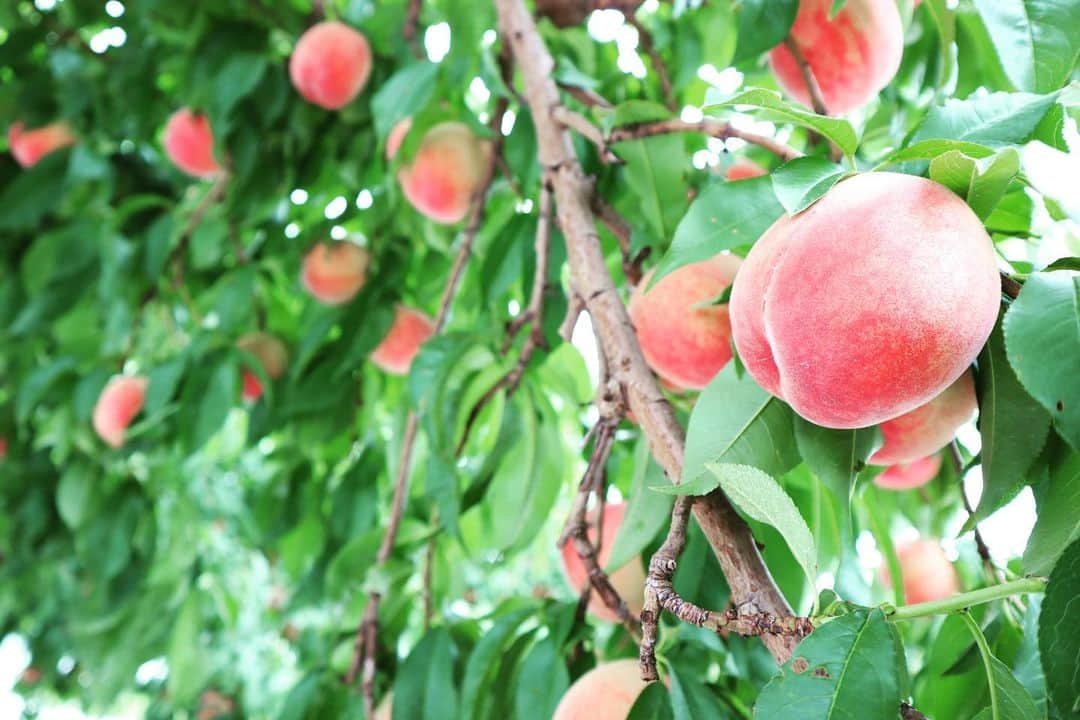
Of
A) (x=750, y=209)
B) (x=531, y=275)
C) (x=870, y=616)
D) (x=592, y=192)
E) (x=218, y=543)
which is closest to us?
(x=870, y=616)

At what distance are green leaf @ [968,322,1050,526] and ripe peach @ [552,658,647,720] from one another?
0.25m

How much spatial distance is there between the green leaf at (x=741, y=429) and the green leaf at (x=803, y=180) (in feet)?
0.37

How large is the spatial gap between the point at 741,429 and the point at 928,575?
944mm

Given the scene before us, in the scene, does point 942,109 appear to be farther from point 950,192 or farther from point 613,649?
point 613,649

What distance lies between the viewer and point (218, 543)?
247 cm

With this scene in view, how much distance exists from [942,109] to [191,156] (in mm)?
1227

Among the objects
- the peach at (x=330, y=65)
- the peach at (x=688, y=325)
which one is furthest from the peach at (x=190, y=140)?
the peach at (x=688, y=325)

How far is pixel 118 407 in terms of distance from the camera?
145cm

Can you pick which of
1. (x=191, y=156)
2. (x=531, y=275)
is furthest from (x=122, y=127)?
(x=531, y=275)

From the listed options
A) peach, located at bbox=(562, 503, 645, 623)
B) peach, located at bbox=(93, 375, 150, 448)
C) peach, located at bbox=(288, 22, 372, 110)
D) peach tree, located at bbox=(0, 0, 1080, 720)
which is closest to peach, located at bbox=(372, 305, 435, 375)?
peach tree, located at bbox=(0, 0, 1080, 720)

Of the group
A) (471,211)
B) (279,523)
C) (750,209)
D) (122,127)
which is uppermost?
(750,209)

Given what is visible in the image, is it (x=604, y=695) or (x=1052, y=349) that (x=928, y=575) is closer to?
(x=604, y=695)

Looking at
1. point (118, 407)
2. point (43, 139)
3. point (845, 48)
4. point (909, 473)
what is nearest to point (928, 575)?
point (909, 473)

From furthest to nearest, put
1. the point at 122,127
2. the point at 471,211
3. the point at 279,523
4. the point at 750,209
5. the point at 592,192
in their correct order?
the point at 122,127 → the point at 279,523 → the point at 471,211 → the point at 592,192 → the point at 750,209
